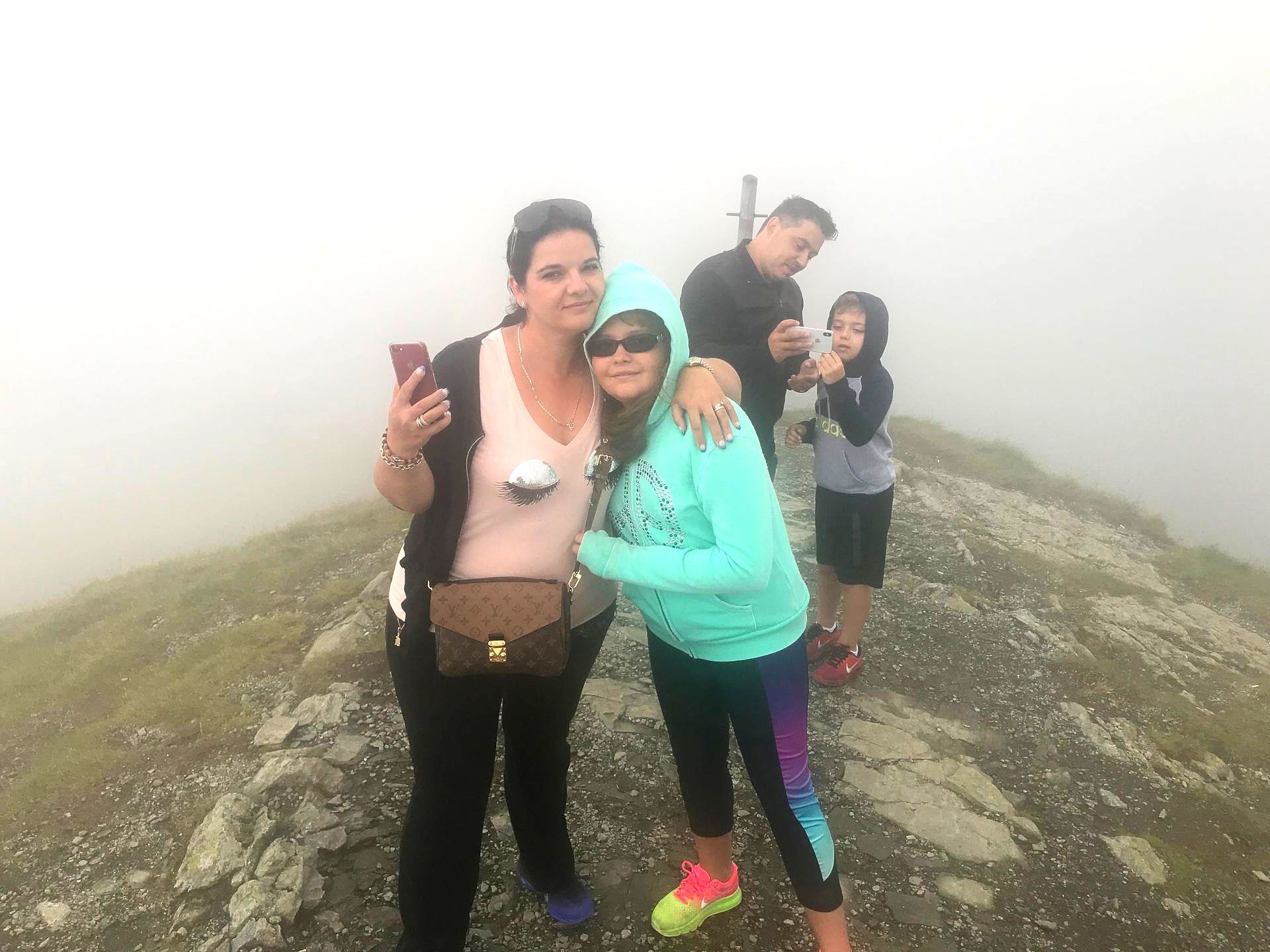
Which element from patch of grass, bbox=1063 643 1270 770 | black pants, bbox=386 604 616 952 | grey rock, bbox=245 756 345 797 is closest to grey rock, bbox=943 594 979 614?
patch of grass, bbox=1063 643 1270 770

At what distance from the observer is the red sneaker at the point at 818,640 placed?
5734 mm

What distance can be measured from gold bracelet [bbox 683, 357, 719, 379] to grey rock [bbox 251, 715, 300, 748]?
4.87 metres

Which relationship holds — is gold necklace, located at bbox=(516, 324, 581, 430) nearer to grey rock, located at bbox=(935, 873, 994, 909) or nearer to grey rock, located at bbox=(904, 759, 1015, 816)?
grey rock, located at bbox=(935, 873, 994, 909)

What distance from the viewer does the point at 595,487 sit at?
229 cm

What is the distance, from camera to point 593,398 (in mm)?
2316

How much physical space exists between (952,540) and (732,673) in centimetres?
848

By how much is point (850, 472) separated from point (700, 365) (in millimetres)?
2943

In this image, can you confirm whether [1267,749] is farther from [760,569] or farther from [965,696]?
[760,569]

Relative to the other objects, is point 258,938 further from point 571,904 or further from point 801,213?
point 801,213

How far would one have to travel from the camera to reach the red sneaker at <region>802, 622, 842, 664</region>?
5.73 metres

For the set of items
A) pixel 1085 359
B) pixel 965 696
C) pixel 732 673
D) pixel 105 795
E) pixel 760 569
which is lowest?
pixel 1085 359

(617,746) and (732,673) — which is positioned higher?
(732,673)

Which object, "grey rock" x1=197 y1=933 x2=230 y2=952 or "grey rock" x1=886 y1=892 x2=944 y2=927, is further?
"grey rock" x1=886 y1=892 x2=944 y2=927

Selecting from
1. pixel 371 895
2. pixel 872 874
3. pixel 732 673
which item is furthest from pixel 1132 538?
pixel 371 895
